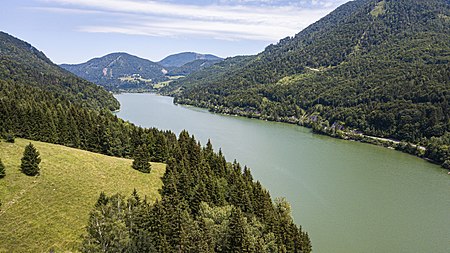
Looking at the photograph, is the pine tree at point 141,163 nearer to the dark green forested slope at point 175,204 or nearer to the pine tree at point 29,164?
the dark green forested slope at point 175,204

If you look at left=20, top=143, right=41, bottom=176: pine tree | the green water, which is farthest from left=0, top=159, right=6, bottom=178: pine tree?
the green water

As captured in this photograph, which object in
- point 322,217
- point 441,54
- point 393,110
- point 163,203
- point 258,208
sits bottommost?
point 322,217

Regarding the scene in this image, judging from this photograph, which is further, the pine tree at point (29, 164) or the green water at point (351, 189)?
the green water at point (351, 189)

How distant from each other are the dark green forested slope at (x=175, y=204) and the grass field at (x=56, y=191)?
7.80 ft

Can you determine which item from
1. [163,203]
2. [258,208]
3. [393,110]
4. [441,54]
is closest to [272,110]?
[393,110]

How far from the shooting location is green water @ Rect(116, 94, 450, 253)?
5288 centimetres

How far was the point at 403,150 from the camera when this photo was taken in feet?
356

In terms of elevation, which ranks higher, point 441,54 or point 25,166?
point 441,54

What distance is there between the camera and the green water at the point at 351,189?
52.9m

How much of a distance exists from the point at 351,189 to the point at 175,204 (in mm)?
49388

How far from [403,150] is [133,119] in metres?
116

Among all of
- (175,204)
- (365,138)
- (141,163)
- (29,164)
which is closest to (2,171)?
(29,164)

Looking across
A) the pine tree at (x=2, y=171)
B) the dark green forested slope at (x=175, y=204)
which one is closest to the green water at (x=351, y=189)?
the dark green forested slope at (x=175, y=204)

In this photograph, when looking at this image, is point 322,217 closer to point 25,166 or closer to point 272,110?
point 25,166
